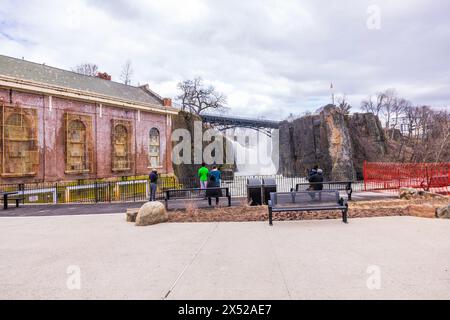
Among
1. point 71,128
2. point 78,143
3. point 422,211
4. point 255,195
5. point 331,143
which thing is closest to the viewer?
point 422,211

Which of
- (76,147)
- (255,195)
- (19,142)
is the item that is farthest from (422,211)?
(76,147)

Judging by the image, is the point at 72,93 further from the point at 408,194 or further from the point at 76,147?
the point at 408,194

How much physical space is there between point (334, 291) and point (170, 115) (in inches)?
1113

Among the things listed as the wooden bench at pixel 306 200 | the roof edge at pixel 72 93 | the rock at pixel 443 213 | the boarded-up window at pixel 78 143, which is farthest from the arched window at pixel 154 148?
the rock at pixel 443 213

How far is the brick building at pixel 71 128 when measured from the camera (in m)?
18.0

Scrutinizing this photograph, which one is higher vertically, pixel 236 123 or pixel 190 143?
pixel 236 123

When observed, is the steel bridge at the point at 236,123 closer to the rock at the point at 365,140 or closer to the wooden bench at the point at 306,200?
the rock at the point at 365,140

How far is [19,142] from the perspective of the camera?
1819 centimetres

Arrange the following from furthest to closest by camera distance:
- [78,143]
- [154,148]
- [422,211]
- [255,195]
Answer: [154,148]
[78,143]
[255,195]
[422,211]

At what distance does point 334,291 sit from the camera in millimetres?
3514

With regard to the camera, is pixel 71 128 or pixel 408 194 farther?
pixel 71 128

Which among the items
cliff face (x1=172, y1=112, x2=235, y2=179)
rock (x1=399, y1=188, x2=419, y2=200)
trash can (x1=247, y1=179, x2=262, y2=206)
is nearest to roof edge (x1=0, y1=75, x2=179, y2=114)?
cliff face (x1=172, y1=112, x2=235, y2=179)

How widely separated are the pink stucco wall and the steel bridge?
57.0 feet

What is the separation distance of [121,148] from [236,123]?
30.3 meters
